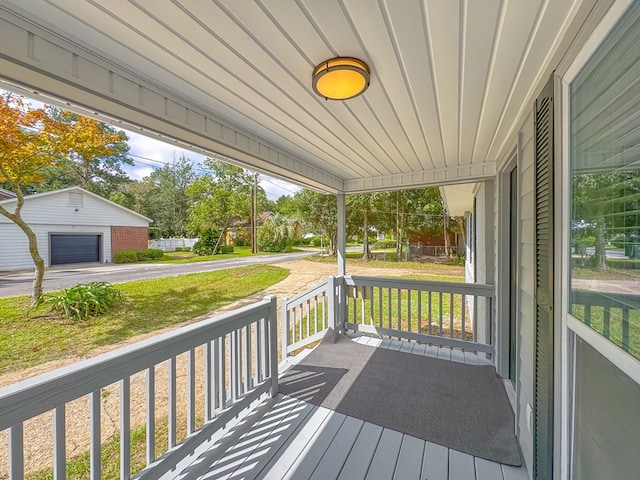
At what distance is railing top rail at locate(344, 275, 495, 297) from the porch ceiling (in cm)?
166

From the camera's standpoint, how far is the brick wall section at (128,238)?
696cm

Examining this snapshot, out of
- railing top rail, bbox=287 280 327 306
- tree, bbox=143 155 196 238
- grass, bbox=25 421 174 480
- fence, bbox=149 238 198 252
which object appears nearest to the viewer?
grass, bbox=25 421 174 480

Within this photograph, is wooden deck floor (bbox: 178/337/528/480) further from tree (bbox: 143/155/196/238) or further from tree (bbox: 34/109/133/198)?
tree (bbox: 143/155/196/238)

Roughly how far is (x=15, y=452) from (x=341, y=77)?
1.99 metres

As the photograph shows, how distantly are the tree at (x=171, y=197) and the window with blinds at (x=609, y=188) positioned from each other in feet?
42.7

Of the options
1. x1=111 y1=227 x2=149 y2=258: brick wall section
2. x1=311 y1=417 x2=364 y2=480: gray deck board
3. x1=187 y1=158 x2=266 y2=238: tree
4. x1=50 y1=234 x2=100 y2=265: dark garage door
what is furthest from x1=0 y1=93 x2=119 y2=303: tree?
x1=187 y1=158 x2=266 y2=238: tree

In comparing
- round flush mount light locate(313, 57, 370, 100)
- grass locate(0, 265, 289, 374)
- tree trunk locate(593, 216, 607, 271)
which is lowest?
grass locate(0, 265, 289, 374)

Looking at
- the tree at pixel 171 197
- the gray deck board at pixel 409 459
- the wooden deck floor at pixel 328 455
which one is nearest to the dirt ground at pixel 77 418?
the wooden deck floor at pixel 328 455

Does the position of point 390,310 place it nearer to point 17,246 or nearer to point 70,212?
point 17,246

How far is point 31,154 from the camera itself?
3.48 m

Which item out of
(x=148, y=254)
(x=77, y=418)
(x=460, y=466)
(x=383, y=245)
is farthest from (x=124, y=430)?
(x=383, y=245)

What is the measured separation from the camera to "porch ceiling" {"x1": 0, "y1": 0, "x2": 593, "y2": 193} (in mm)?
982

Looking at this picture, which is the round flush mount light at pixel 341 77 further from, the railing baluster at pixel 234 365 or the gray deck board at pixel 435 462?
the gray deck board at pixel 435 462

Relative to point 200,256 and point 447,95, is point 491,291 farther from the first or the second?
point 200,256
